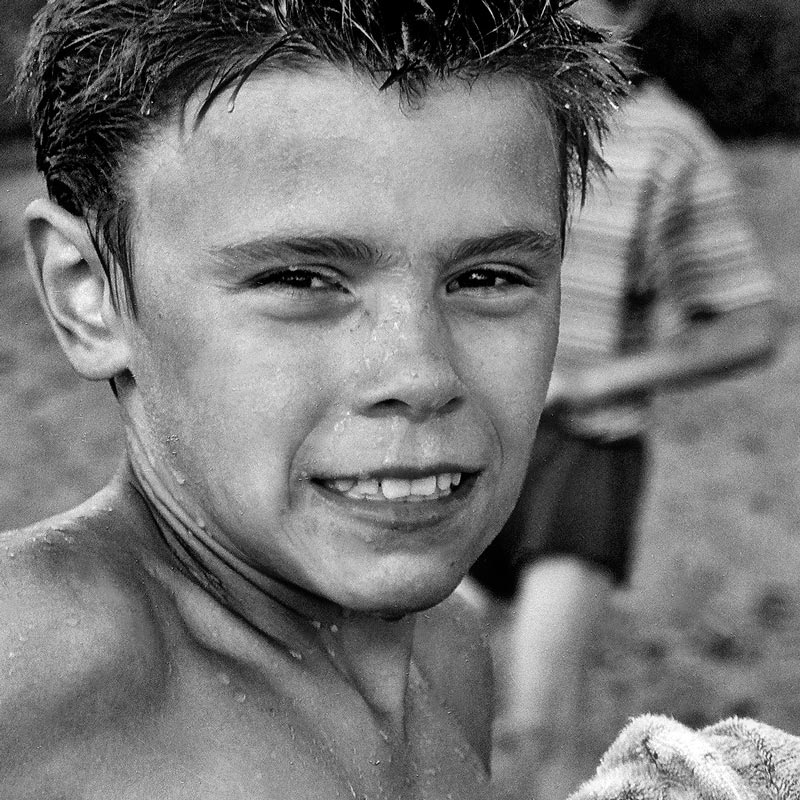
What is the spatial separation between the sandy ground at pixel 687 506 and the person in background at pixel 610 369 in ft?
2.07

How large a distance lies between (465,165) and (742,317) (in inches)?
102

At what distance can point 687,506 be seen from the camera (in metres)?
6.75

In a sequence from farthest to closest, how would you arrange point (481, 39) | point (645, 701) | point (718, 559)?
point (718, 559)
point (645, 701)
point (481, 39)

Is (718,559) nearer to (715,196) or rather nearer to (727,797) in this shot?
(715,196)

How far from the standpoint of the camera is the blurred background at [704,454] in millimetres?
5250

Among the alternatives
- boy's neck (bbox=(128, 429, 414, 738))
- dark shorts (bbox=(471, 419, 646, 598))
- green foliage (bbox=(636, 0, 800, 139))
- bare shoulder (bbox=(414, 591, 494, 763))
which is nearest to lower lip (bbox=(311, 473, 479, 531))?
boy's neck (bbox=(128, 429, 414, 738))

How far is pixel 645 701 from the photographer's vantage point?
16.4 ft

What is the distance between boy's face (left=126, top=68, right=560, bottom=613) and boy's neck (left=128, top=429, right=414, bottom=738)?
0.09 meters

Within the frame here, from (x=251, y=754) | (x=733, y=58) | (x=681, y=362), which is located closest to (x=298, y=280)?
(x=251, y=754)

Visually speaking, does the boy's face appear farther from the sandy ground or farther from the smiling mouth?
the sandy ground

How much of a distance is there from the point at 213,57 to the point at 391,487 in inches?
21.0

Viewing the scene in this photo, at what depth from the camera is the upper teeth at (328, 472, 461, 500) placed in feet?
5.46

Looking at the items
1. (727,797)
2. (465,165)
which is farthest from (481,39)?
(727,797)

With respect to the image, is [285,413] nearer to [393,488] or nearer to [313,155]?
[393,488]
